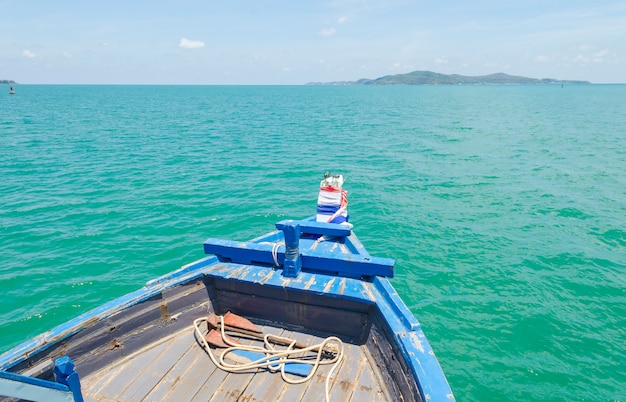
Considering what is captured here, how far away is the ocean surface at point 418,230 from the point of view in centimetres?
993

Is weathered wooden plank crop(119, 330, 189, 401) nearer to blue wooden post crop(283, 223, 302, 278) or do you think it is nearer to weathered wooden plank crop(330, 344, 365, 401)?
blue wooden post crop(283, 223, 302, 278)

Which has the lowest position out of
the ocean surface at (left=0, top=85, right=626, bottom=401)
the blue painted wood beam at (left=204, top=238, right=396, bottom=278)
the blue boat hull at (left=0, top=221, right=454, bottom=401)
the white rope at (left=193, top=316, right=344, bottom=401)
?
the ocean surface at (left=0, top=85, right=626, bottom=401)

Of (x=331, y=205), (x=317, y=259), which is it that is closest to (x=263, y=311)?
(x=317, y=259)

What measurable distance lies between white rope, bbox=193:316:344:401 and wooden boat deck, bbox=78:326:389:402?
85mm

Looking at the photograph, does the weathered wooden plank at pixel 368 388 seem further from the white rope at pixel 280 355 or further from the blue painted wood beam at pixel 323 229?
the blue painted wood beam at pixel 323 229

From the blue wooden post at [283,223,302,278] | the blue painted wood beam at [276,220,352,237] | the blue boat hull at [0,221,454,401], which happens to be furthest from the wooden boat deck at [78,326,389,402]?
the blue painted wood beam at [276,220,352,237]

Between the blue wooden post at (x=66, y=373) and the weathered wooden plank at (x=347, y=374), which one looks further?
the weathered wooden plank at (x=347, y=374)

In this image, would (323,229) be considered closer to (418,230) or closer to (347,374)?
(347,374)

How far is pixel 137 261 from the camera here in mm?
13977

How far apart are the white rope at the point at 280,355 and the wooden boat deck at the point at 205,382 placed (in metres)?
0.08

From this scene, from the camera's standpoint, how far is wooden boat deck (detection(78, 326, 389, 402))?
190 inches

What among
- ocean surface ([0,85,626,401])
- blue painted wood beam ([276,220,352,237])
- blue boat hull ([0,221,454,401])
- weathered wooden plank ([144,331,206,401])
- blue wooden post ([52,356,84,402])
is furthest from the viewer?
ocean surface ([0,85,626,401])

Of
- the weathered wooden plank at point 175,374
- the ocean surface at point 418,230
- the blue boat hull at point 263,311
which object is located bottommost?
the ocean surface at point 418,230

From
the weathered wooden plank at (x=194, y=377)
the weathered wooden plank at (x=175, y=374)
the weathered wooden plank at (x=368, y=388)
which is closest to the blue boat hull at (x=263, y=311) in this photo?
the weathered wooden plank at (x=368, y=388)
